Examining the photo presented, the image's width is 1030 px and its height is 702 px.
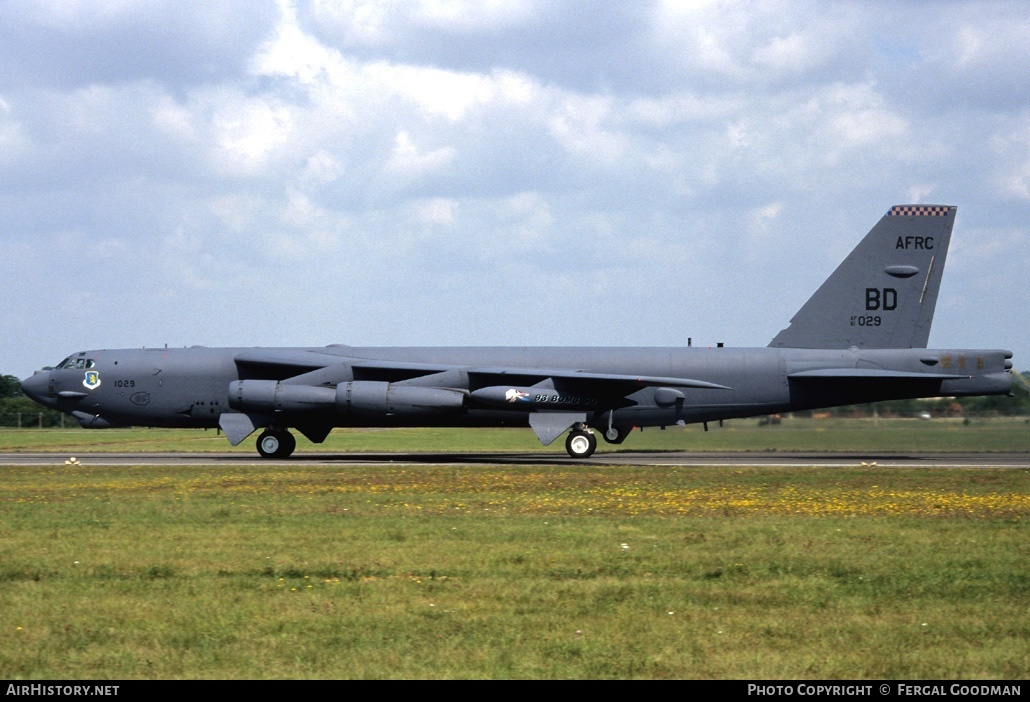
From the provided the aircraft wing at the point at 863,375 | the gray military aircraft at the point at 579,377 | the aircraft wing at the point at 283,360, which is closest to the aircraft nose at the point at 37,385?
the gray military aircraft at the point at 579,377

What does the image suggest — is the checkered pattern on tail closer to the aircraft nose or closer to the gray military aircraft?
the gray military aircraft

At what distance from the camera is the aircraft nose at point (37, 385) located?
111 feet

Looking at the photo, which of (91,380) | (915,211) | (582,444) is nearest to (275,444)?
(91,380)

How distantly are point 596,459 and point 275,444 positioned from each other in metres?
9.21

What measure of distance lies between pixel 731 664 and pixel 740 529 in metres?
7.55

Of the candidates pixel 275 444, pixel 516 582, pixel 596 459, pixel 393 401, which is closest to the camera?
pixel 516 582

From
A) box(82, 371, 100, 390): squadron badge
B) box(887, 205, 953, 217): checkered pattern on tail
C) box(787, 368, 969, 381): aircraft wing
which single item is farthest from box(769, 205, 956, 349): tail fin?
box(82, 371, 100, 390): squadron badge

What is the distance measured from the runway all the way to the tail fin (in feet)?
11.4

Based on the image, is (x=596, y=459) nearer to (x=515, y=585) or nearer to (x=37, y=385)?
(x=37, y=385)

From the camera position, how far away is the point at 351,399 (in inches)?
1228

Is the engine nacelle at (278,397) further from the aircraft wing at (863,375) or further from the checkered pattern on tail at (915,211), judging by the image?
the checkered pattern on tail at (915,211)

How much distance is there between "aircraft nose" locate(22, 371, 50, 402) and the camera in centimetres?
3372

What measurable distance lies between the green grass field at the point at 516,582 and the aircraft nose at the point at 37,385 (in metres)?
12.9
